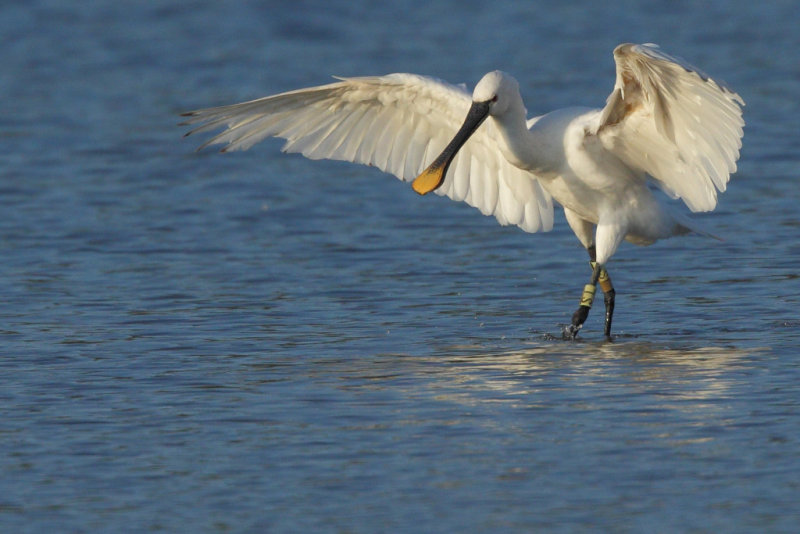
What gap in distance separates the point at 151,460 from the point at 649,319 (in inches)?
189

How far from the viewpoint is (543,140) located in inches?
435

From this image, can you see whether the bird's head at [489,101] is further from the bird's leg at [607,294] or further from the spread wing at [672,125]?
the bird's leg at [607,294]

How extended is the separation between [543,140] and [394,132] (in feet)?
4.94

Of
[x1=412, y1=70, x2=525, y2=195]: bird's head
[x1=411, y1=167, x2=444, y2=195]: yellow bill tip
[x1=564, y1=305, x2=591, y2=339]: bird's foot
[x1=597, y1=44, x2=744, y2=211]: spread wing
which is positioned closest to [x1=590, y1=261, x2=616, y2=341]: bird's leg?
[x1=564, y1=305, x2=591, y2=339]: bird's foot

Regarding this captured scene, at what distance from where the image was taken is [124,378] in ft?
33.3

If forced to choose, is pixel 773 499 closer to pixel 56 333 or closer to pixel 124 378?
pixel 124 378

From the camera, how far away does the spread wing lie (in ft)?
32.6

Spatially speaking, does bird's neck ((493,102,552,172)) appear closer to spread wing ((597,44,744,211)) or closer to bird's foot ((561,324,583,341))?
spread wing ((597,44,744,211))

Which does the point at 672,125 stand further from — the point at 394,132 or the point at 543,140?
the point at 394,132

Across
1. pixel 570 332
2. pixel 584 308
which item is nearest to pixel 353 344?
pixel 570 332

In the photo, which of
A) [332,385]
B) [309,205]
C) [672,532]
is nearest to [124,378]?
[332,385]

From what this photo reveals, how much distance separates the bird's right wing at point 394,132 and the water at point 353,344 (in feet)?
2.72

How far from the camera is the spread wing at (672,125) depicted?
32.6 feet

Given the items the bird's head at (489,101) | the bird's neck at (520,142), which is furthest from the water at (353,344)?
the bird's head at (489,101)
